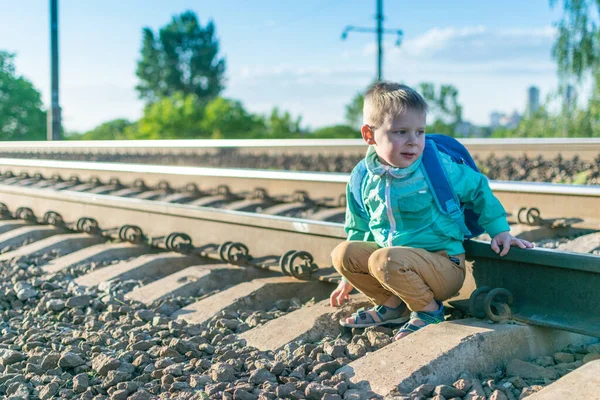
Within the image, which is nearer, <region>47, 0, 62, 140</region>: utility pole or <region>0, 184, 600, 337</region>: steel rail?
<region>0, 184, 600, 337</region>: steel rail

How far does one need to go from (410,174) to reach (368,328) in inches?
26.8

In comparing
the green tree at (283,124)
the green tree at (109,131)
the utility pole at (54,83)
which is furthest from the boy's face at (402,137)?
the green tree at (109,131)

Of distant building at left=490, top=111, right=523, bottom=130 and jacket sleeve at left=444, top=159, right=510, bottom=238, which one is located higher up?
distant building at left=490, top=111, right=523, bottom=130

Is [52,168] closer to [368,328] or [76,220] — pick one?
[76,220]

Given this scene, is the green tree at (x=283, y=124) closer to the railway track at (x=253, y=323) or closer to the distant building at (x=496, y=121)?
the distant building at (x=496, y=121)

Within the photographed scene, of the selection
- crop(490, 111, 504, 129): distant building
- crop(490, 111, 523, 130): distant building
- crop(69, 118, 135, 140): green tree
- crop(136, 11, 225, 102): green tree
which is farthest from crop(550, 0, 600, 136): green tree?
crop(136, 11, 225, 102): green tree

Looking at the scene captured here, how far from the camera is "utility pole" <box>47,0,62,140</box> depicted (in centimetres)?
1642

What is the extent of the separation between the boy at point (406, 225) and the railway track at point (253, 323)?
0.13 m

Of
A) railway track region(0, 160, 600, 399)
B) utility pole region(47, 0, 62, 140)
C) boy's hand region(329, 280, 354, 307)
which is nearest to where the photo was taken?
railway track region(0, 160, 600, 399)

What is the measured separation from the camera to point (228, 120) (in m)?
44.0

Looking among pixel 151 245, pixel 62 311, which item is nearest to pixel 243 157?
pixel 151 245

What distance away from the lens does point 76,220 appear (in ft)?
23.2

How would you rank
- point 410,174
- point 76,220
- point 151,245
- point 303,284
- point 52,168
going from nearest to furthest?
point 410,174 → point 303,284 → point 151,245 → point 76,220 → point 52,168

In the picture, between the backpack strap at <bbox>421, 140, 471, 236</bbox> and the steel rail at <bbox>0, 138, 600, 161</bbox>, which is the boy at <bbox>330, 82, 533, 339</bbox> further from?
the steel rail at <bbox>0, 138, 600, 161</bbox>
